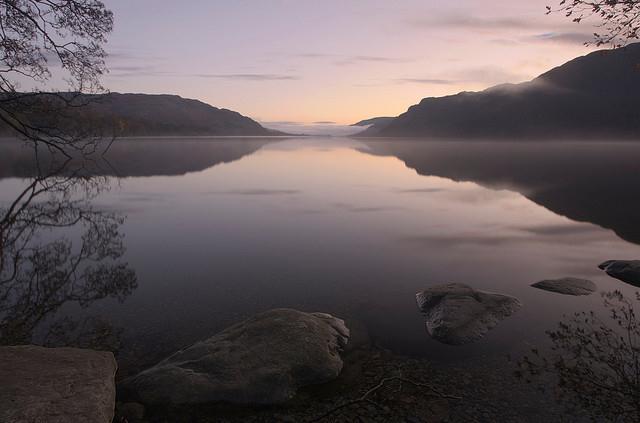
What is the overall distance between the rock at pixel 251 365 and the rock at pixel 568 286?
28.4 feet

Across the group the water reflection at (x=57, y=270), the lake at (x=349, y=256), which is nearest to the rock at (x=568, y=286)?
the lake at (x=349, y=256)

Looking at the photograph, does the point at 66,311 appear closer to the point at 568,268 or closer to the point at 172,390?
the point at 172,390

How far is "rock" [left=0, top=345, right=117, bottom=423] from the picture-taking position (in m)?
6.29

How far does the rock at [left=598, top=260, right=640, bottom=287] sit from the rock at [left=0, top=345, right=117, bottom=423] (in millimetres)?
17423

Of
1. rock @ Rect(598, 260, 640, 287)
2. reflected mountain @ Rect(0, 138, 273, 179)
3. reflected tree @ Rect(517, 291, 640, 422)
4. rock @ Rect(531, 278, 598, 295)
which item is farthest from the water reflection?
rock @ Rect(598, 260, 640, 287)

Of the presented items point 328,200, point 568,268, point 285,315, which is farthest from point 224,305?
point 328,200

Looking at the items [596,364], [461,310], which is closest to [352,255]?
[461,310]

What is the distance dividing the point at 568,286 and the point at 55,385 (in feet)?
50.6

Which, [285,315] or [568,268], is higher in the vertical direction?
[285,315]

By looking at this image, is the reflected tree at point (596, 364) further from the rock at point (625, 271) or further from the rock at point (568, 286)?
the rock at point (625, 271)

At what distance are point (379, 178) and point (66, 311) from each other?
157 feet

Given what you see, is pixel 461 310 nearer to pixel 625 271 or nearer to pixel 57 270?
pixel 625 271

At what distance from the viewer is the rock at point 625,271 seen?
1570cm

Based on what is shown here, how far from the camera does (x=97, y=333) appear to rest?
10969mm
